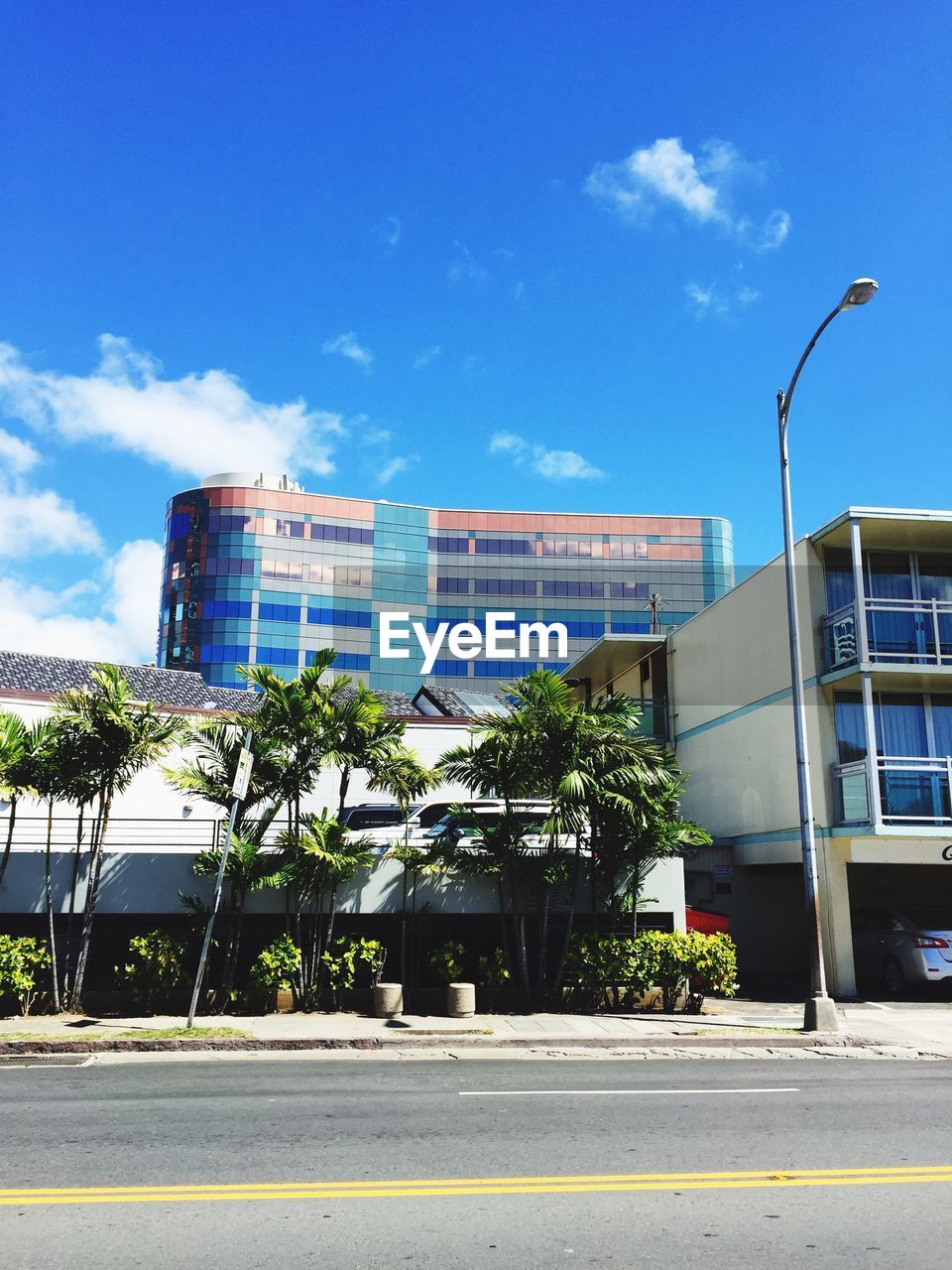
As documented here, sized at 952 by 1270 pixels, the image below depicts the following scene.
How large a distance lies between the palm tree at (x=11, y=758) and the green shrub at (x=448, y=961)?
6609 millimetres

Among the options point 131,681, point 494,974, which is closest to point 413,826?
point 494,974

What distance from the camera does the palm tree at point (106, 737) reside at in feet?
49.7

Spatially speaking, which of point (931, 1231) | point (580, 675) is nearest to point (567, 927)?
point (931, 1231)

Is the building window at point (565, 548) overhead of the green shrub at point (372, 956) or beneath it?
overhead

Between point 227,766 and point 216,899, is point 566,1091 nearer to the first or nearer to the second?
point 216,899

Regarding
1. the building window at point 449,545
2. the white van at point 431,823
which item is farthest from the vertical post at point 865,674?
the building window at point 449,545

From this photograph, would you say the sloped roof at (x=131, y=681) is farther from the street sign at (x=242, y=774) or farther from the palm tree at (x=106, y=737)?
the street sign at (x=242, y=774)

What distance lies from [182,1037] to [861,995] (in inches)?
512

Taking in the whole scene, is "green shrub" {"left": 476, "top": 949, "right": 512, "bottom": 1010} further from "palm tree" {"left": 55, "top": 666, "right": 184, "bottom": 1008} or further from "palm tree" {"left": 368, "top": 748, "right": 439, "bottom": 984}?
"palm tree" {"left": 55, "top": 666, "right": 184, "bottom": 1008}

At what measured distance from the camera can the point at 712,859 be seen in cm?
2372

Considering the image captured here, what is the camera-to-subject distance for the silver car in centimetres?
1872

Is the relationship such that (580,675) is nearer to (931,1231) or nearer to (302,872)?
(302,872)

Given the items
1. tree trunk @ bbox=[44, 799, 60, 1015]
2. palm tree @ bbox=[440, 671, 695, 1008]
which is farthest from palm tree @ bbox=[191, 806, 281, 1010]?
palm tree @ bbox=[440, 671, 695, 1008]

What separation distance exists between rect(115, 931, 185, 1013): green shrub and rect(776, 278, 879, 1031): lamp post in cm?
903
